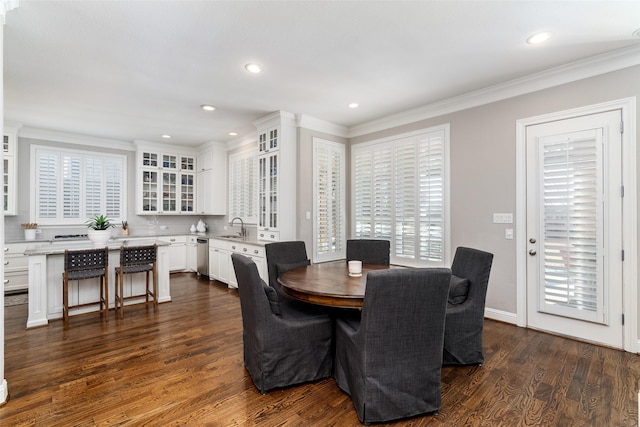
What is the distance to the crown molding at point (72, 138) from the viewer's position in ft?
17.2

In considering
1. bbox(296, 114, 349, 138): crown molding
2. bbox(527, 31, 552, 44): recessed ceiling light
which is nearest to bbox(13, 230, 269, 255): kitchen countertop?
bbox(296, 114, 349, 138): crown molding

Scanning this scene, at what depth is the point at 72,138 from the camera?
5.63 metres

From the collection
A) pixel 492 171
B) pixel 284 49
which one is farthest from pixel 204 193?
pixel 492 171

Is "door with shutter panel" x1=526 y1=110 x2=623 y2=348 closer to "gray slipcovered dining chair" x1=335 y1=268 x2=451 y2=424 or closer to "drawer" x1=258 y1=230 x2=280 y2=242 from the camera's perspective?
"gray slipcovered dining chair" x1=335 y1=268 x2=451 y2=424

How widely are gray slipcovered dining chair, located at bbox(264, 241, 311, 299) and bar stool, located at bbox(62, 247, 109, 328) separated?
2148 mm

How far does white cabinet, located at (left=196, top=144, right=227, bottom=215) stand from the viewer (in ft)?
21.0

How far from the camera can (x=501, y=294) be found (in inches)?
139

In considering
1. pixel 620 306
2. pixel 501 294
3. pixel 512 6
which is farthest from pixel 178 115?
pixel 620 306

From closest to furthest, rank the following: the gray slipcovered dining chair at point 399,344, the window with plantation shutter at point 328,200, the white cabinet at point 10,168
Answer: the gray slipcovered dining chair at point 399,344 < the window with plantation shutter at point 328,200 < the white cabinet at point 10,168

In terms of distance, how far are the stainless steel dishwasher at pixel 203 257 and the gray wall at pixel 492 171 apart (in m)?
4.45

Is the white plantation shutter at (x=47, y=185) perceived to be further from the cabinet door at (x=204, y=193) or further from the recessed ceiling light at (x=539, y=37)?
the recessed ceiling light at (x=539, y=37)

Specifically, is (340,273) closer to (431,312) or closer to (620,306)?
(431,312)

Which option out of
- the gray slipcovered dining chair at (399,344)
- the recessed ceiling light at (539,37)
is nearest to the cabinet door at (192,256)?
the gray slipcovered dining chair at (399,344)

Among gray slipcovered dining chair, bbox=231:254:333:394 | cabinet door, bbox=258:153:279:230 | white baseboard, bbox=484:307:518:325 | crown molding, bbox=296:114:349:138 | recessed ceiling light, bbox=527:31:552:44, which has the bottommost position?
white baseboard, bbox=484:307:518:325
